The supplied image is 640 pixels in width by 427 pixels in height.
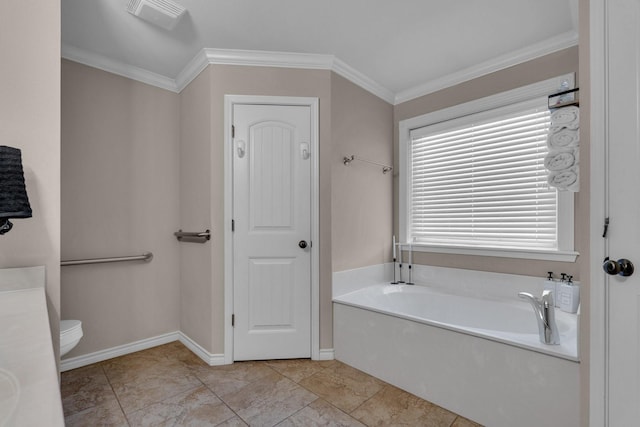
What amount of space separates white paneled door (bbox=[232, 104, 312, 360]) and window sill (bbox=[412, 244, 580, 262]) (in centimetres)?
119

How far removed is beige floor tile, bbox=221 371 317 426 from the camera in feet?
5.88

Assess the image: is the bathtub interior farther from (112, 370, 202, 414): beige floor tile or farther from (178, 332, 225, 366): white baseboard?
(112, 370, 202, 414): beige floor tile

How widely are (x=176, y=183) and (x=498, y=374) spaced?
2.77 metres

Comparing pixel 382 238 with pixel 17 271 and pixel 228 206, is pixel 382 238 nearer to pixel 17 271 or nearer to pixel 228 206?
pixel 228 206

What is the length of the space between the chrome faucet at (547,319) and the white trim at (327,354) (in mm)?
1404

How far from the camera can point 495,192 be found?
263 centimetres

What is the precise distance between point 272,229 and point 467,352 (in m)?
1.52

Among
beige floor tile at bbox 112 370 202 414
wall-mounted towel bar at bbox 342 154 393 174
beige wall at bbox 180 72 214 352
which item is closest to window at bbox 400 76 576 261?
wall-mounted towel bar at bbox 342 154 393 174

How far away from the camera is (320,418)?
5.84 ft
